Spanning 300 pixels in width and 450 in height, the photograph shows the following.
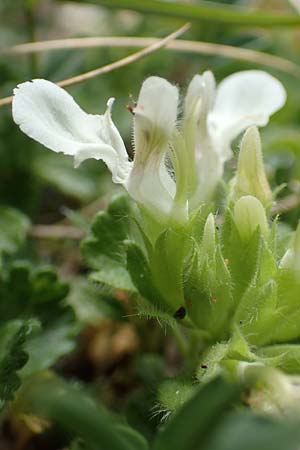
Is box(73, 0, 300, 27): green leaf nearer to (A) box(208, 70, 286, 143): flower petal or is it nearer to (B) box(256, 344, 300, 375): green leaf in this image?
(A) box(208, 70, 286, 143): flower petal

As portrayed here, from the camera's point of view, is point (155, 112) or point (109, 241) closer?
point (155, 112)

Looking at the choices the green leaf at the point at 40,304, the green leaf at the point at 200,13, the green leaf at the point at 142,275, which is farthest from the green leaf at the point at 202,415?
the green leaf at the point at 200,13

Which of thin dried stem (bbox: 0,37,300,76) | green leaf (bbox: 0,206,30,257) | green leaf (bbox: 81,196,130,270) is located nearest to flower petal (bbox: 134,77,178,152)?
green leaf (bbox: 81,196,130,270)

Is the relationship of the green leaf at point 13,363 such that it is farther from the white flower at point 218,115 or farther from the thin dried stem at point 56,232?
the thin dried stem at point 56,232

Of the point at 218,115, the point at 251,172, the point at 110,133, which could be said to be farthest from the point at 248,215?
the point at 218,115

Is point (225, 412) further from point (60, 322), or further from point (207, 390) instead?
point (60, 322)

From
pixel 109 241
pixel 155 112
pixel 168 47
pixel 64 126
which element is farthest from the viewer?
pixel 168 47

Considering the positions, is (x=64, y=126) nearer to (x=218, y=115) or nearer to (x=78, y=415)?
(x=218, y=115)

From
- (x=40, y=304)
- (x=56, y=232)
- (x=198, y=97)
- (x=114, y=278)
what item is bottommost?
(x=56, y=232)
